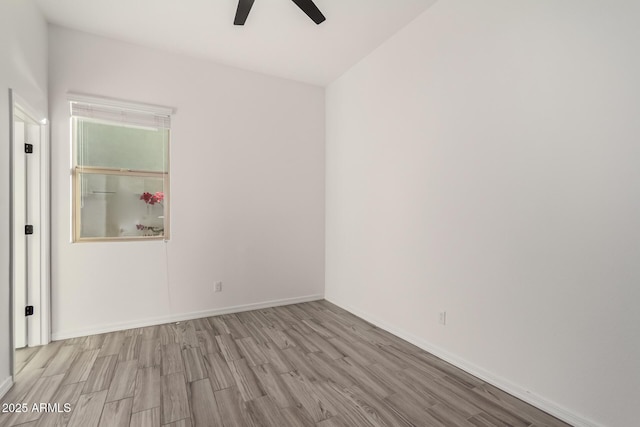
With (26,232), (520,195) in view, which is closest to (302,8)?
(520,195)

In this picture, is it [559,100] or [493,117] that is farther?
[493,117]

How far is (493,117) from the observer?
230cm

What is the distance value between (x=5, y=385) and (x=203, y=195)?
224 centimetres

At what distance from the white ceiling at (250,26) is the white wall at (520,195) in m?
0.36

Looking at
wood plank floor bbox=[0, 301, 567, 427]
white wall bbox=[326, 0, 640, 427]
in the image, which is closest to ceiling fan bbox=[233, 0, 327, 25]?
white wall bbox=[326, 0, 640, 427]

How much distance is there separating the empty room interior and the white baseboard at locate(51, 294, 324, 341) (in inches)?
0.9

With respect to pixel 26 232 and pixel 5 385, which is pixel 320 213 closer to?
pixel 26 232

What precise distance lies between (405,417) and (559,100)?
2177mm

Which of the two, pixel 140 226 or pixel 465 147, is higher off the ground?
pixel 465 147

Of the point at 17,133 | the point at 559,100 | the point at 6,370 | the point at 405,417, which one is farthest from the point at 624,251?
the point at 17,133

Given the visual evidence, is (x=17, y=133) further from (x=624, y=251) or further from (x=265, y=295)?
(x=624, y=251)

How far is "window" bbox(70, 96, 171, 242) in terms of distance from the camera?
3.17 metres

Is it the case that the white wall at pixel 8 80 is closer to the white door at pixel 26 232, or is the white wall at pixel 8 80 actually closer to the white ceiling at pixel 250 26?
the white door at pixel 26 232

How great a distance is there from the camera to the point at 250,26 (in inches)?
120
